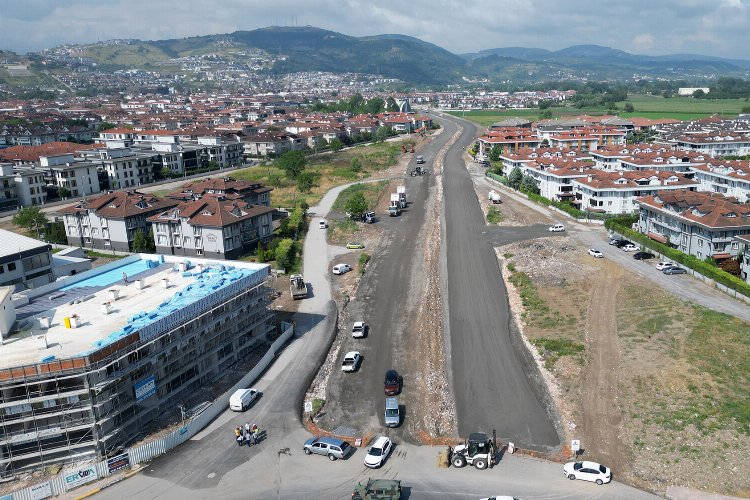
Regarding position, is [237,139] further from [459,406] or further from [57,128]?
[459,406]

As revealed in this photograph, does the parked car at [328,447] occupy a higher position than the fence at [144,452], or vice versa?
the fence at [144,452]

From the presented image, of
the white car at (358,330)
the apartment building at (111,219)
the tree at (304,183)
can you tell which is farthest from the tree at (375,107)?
the white car at (358,330)

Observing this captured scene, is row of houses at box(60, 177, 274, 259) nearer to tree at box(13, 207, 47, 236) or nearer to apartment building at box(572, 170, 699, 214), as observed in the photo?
tree at box(13, 207, 47, 236)

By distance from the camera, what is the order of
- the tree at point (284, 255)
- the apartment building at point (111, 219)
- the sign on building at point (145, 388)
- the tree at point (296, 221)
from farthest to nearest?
the tree at point (296, 221) < the apartment building at point (111, 219) < the tree at point (284, 255) < the sign on building at point (145, 388)


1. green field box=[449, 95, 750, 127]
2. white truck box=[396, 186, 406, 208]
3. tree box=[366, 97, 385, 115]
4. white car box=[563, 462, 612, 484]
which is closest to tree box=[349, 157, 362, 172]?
white truck box=[396, 186, 406, 208]

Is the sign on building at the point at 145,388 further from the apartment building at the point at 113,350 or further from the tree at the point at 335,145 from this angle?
the tree at the point at 335,145

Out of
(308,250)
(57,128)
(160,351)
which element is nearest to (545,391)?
(160,351)
